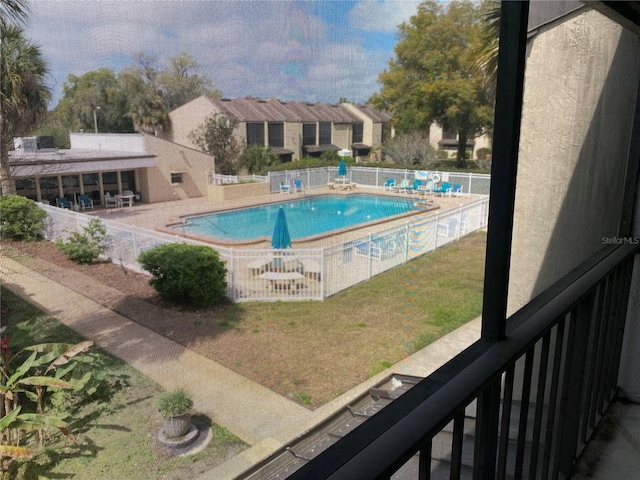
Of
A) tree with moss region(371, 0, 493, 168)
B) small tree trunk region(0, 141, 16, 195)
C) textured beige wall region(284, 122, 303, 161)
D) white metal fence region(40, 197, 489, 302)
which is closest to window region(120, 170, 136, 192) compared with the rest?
white metal fence region(40, 197, 489, 302)

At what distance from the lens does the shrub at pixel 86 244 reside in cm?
538

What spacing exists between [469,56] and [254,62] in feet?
10.7

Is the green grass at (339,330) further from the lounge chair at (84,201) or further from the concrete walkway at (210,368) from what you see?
the lounge chair at (84,201)

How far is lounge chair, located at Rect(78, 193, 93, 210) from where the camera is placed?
16.2 feet

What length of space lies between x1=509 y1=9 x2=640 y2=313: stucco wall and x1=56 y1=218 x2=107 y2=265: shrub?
4.99 m

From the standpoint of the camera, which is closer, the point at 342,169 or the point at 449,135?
the point at 449,135

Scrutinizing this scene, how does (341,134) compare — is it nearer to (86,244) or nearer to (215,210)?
(215,210)

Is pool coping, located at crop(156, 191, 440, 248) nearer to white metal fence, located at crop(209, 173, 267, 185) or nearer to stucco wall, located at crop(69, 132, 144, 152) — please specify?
white metal fence, located at crop(209, 173, 267, 185)

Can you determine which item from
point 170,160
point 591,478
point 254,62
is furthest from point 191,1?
point 591,478

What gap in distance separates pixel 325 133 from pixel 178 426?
548 centimetres

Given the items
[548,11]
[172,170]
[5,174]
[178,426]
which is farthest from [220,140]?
[548,11]

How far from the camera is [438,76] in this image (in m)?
7.43

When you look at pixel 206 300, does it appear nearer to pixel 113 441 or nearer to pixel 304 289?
pixel 304 289

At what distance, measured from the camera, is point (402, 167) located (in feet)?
31.3
